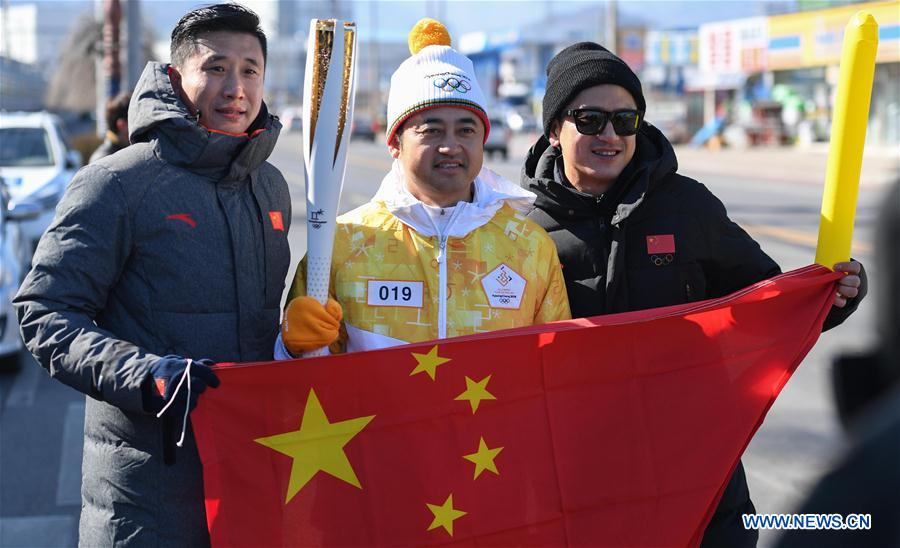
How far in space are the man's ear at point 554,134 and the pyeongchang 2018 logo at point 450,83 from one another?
0.52m

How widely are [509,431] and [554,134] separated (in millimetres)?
1118

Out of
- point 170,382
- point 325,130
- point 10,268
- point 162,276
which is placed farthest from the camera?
point 10,268

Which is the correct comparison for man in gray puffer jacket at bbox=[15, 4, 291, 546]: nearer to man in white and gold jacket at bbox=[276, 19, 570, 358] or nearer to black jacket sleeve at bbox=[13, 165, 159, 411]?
black jacket sleeve at bbox=[13, 165, 159, 411]

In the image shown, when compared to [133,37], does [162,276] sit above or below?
below

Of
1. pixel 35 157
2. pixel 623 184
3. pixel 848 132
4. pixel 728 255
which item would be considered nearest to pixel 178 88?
pixel 623 184

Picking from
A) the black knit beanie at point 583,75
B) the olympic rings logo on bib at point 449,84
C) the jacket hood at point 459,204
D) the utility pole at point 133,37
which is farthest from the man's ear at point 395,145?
the utility pole at point 133,37

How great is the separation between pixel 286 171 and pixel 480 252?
31.2 metres

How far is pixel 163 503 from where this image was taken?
295cm

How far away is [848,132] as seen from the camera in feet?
10.5

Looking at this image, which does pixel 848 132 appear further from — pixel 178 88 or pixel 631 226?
pixel 178 88

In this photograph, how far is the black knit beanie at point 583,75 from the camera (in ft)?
11.5

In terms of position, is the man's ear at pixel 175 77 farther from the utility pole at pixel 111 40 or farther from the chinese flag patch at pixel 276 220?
the utility pole at pixel 111 40

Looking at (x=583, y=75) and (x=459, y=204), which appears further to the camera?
(x=583, y=75)

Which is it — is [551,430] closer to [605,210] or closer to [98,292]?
[605,210]
